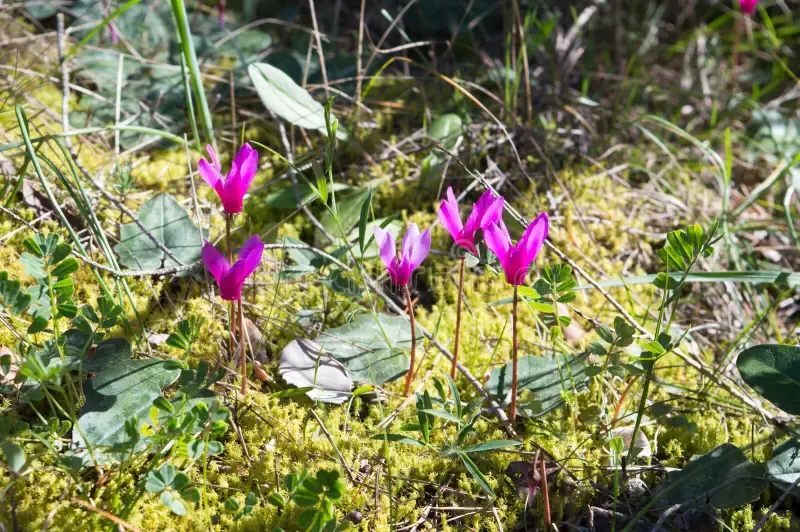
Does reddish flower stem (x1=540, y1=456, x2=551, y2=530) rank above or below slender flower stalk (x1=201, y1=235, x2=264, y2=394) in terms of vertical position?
below

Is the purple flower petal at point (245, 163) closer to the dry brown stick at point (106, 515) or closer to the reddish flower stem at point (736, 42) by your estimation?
the dry brown stick at point (106, 515)

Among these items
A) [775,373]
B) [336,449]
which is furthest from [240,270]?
[775,373]

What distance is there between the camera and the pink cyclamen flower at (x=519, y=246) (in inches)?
54.3

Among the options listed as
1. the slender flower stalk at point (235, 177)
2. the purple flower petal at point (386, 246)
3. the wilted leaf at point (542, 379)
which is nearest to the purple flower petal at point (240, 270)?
the slender flower stalk at point (235, 177)

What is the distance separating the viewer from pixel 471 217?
149cm

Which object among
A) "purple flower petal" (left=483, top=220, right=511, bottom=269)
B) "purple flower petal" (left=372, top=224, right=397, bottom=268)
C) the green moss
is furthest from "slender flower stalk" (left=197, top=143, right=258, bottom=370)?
"purple flower petal" (left=483, top=220, right=511, bottom=269)

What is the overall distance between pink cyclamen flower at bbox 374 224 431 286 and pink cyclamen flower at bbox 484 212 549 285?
0.49ft

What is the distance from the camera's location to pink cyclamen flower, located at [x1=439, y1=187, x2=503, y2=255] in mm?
1472

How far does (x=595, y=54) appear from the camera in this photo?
3361mm

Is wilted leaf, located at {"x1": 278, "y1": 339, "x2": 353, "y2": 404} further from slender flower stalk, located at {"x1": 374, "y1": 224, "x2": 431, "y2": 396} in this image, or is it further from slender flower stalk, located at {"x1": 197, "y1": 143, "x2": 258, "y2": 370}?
slender flower stalk, located at {"x1": 197, "y1": 143, "x2": 258, "y2": 370}

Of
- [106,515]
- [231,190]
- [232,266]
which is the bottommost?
[106,515]

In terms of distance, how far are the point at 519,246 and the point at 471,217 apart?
0.15m

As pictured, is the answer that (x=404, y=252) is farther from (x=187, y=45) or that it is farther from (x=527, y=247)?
(x=187, y=45)

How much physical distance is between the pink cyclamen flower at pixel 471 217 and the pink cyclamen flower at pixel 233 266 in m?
0.40
